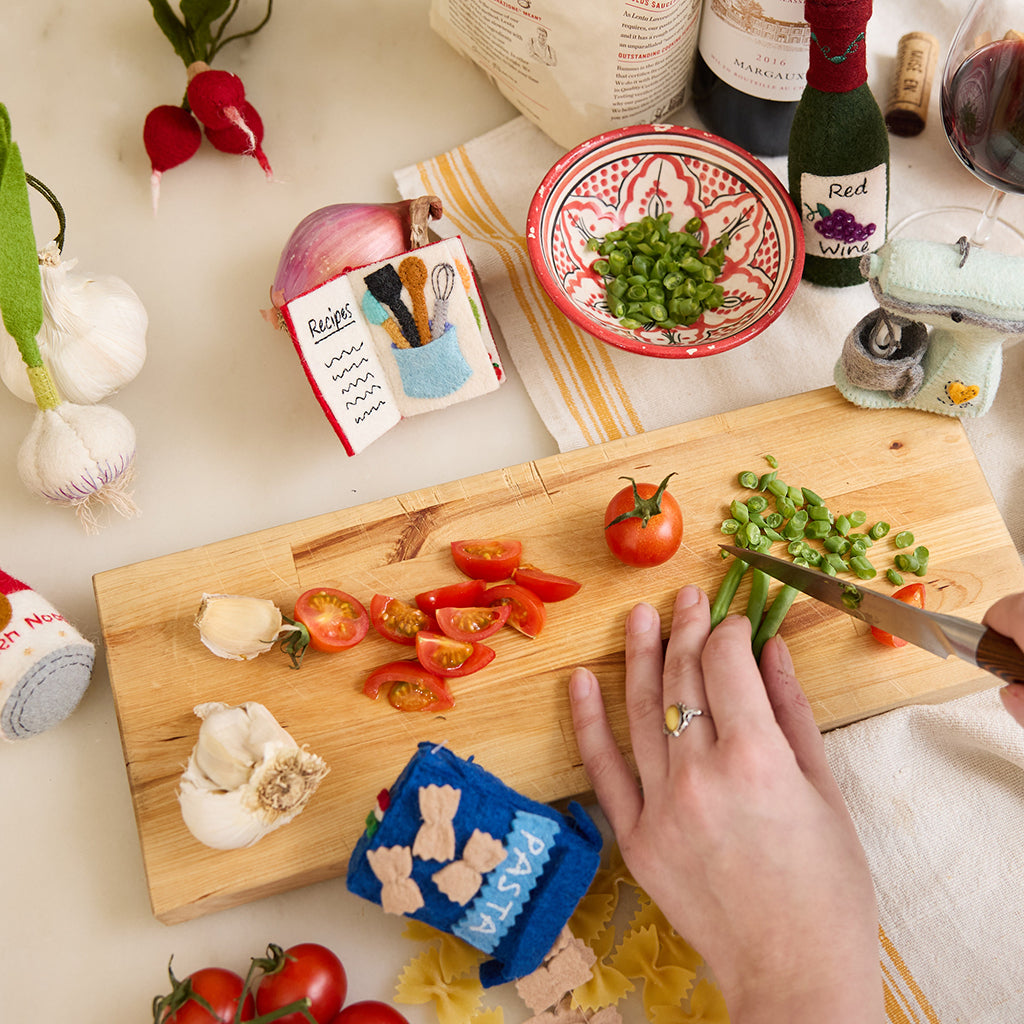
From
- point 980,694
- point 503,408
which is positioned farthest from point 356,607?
point 980,694

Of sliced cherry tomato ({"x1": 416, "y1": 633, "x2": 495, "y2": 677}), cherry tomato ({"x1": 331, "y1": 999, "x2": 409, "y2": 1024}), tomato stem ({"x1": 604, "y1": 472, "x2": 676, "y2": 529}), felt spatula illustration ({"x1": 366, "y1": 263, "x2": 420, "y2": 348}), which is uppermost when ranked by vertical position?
felt spatula illustration ({"x1": 366, "y1": 263, "x2": 420, "y2": 348})

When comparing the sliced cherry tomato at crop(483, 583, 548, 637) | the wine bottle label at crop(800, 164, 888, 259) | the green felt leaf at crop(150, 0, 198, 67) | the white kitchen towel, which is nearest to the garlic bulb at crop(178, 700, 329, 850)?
the sliced cherry tomato at crop(483, 583, 548, 637)

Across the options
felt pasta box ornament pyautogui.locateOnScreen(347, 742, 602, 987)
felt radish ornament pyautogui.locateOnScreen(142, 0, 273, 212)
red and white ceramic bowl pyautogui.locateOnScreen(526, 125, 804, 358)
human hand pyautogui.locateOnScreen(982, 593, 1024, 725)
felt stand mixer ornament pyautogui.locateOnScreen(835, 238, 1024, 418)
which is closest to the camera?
human hand pyautogui.locateOnScreen(982, 593, 1024, 725)

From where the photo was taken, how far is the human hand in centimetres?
98

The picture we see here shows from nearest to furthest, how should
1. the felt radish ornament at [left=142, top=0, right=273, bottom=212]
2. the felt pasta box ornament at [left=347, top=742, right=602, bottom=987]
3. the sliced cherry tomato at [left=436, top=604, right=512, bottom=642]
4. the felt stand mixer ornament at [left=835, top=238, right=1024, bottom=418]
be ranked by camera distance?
1. the felt pasta box ornament at [left=347, top=742, right=602, bottom=987]
2. the felt stand mixer ornament at [left=835, top=238, right=1024, bottom=418]
3. the sliced cherry tomato at [left=436, top=604, right=512, bottom=642]
4. the felt radish ornament at [left=142, top=0, right=273, bottom=212]

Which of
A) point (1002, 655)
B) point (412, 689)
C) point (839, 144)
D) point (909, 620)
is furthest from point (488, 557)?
point (839, 144)

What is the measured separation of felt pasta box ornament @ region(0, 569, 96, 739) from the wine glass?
54.8 inches

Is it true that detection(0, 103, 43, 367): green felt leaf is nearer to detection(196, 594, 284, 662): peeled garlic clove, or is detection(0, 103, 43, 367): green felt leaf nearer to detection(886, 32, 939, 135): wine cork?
detection(196, 594, 284, 662): peeled garlic clove

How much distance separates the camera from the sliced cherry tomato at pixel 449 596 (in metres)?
1.34

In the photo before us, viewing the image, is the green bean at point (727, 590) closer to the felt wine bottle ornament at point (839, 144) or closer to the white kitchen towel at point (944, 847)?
the white kitchen towel at point (944, 847)

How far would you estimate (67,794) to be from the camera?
137 cm

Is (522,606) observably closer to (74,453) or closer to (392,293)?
(392,293)

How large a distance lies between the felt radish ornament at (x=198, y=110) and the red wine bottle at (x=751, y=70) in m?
0.78

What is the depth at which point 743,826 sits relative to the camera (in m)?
1.10
